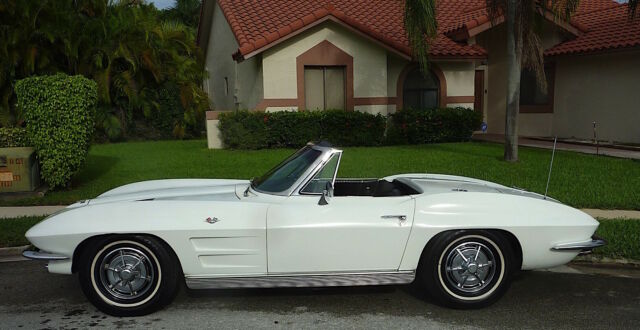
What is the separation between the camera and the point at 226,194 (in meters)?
4.30

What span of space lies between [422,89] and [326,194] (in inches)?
499

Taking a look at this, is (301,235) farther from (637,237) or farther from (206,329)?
(637,237)

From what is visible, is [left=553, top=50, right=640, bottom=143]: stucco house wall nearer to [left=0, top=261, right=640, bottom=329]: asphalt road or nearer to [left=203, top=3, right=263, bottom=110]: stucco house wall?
[left=203, top=3, right=263, bottom=110]: stucco house wall

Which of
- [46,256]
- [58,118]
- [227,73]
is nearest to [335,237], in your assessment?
[46,256]

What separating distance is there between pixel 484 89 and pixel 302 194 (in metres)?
15.0

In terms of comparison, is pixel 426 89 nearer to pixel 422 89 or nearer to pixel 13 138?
pixel 422 89

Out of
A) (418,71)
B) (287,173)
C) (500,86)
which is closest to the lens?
(287,173)

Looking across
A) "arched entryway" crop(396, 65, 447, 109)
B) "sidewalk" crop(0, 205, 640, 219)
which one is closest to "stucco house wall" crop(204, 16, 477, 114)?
"arched entryway" crop(396, 65, 447, 109)

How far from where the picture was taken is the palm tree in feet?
34.1

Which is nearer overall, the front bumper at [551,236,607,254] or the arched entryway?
the front bumper at [551,236,607,254]

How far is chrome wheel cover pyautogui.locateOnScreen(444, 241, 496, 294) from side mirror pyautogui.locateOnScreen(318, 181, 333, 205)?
103cm

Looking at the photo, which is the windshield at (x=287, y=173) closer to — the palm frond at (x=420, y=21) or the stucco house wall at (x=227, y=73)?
the palm frond at (x=420, y=21)

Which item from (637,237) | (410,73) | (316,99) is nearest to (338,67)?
(316,99)

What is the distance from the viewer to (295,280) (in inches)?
153
